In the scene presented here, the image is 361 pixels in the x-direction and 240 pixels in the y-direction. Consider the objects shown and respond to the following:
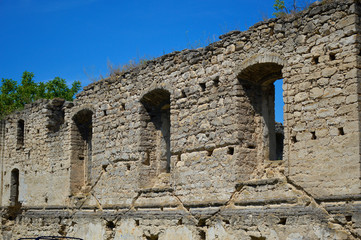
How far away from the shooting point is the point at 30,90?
80.7ft

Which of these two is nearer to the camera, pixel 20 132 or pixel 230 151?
pixel 230 151

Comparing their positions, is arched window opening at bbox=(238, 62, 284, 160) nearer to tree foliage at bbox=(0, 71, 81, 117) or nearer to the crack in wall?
the crack in wall

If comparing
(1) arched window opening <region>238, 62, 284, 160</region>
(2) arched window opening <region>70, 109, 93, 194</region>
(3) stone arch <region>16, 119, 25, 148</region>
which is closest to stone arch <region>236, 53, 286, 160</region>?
(1) arched window opening <region>238, 62, 284, 160</region>

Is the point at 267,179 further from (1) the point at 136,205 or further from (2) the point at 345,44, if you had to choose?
(1) the point at 136,205

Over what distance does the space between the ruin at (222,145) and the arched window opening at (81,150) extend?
29 millimetres

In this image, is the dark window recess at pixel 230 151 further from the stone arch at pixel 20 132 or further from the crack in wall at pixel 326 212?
the stone arch at pixel 20 132

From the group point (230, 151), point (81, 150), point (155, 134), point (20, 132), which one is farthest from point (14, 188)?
point (230, 151)

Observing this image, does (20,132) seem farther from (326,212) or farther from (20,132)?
(326,212)

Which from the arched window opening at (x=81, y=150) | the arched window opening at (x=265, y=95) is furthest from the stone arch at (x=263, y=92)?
the arched window opening at (x=81, y=150)

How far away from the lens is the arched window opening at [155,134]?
1201cm

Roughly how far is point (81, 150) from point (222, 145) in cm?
606

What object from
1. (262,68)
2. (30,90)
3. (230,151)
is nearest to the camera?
(262,68)

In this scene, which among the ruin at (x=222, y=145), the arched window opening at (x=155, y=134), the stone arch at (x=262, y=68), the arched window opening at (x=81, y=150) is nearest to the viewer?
the ruin at (x=222, y=145)

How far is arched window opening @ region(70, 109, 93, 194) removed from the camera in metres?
14.4
